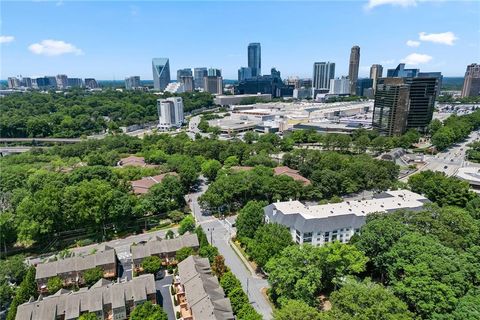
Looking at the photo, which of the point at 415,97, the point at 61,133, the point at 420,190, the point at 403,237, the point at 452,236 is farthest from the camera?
the point at 61,133

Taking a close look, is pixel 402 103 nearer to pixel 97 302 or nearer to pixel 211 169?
pixel 211 169

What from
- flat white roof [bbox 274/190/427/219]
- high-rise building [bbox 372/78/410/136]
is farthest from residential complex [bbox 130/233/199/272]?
high-rise building [bbox 372/78/410/136]

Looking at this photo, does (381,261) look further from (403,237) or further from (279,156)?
(279,156)

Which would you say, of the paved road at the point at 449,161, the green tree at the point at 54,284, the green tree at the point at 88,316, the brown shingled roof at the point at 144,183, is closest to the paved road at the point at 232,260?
the brown shingled roof at the point at 144,183

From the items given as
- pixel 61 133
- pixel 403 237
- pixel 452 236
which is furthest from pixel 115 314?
pixel 61 133

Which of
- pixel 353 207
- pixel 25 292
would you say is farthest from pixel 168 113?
pixel 25 292

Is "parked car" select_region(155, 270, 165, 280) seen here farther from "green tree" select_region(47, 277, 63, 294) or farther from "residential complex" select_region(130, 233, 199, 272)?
"green tree" select_region(47, 277, 63, 294)
